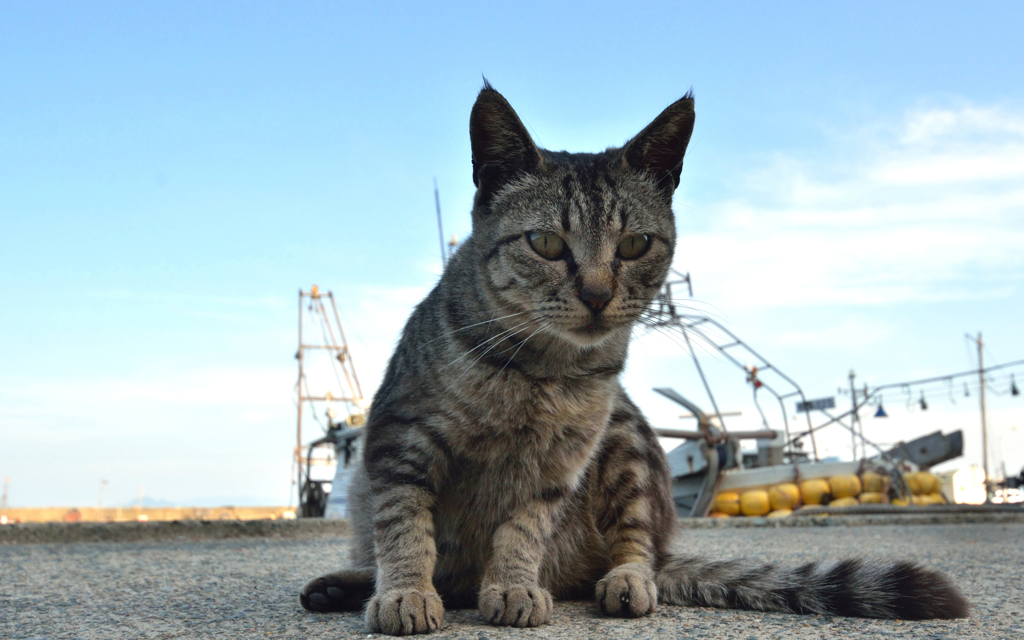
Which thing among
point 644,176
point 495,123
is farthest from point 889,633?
point 495,123

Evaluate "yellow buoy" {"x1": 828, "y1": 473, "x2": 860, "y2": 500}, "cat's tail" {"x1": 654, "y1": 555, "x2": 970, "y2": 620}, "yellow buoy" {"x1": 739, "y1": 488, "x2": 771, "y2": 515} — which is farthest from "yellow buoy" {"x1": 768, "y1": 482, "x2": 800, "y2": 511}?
"cat's tail" {"x1": 654, "y1": 555, "x2": 970, "y2": 620}

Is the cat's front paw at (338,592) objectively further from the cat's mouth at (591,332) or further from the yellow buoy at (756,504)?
the yellow buoy at (756,504)

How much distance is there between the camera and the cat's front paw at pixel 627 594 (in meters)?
2.24

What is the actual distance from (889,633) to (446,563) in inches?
50.8

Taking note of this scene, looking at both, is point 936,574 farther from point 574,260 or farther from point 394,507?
point 394,507

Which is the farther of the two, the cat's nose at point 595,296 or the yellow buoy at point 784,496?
the yellow buoy at point 784,496

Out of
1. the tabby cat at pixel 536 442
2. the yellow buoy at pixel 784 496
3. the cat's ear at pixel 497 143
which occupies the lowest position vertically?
the yellow buoy at pixel 784 496

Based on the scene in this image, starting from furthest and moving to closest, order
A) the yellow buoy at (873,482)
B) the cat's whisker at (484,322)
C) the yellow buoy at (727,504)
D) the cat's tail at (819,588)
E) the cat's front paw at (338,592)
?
the yellow buoy at (727,504) → the yellow buoy at (873,482) → the cat's front paw at (338,592) → the cat's whisker at (484,322) → the cat's tail at (819,588)

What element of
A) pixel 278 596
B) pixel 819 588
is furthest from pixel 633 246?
pixel 278 596

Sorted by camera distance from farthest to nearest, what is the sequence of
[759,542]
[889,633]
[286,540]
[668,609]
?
[286,540]
[759,542]
[668,609]
[889,633]

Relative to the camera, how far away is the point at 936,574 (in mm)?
2285

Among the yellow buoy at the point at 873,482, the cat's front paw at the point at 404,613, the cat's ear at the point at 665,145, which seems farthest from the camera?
the yellow buoy at the point at 873,482

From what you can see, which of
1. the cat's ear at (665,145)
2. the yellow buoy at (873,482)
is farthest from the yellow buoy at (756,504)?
the cat's ear at (665,145)

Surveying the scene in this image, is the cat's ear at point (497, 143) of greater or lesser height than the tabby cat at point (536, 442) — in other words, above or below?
above
